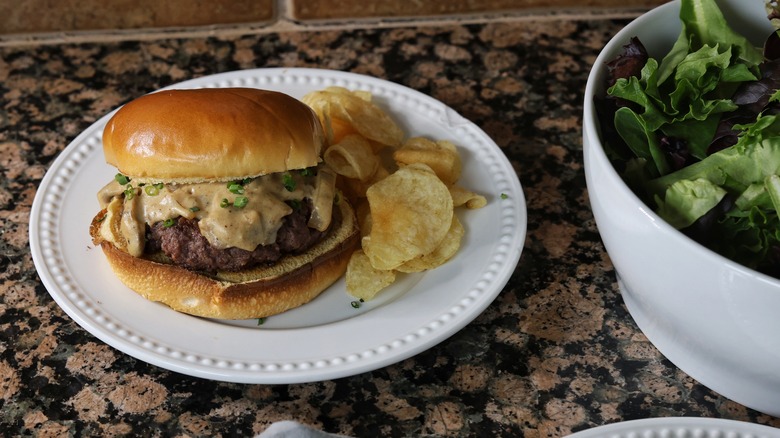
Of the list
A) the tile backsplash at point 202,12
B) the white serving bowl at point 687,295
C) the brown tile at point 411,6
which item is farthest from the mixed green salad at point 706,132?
the tile backsplash at point 202,12

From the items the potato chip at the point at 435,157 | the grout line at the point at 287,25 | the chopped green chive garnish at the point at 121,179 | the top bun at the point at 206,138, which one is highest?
the top bun at the point at 206,138

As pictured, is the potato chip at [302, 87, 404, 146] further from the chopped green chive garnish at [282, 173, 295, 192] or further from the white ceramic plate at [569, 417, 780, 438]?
the white ceramic plate at [569, 417, 780, 438]

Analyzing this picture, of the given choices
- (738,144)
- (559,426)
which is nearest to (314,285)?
(559,426)

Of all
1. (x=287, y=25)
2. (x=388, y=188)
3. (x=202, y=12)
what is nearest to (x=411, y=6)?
(x=287, y=25)

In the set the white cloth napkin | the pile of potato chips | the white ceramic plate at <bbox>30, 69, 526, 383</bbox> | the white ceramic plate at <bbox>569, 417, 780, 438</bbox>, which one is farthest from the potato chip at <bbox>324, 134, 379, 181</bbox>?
the white ceramic plate at <bbox>569, 417, 780, 438</bbox>

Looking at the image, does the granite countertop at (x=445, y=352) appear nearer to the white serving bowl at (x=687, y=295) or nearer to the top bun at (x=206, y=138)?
the white serving bowl at (x=687, y=295)

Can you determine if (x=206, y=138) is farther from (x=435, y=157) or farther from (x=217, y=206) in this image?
(x=435, y=157)
